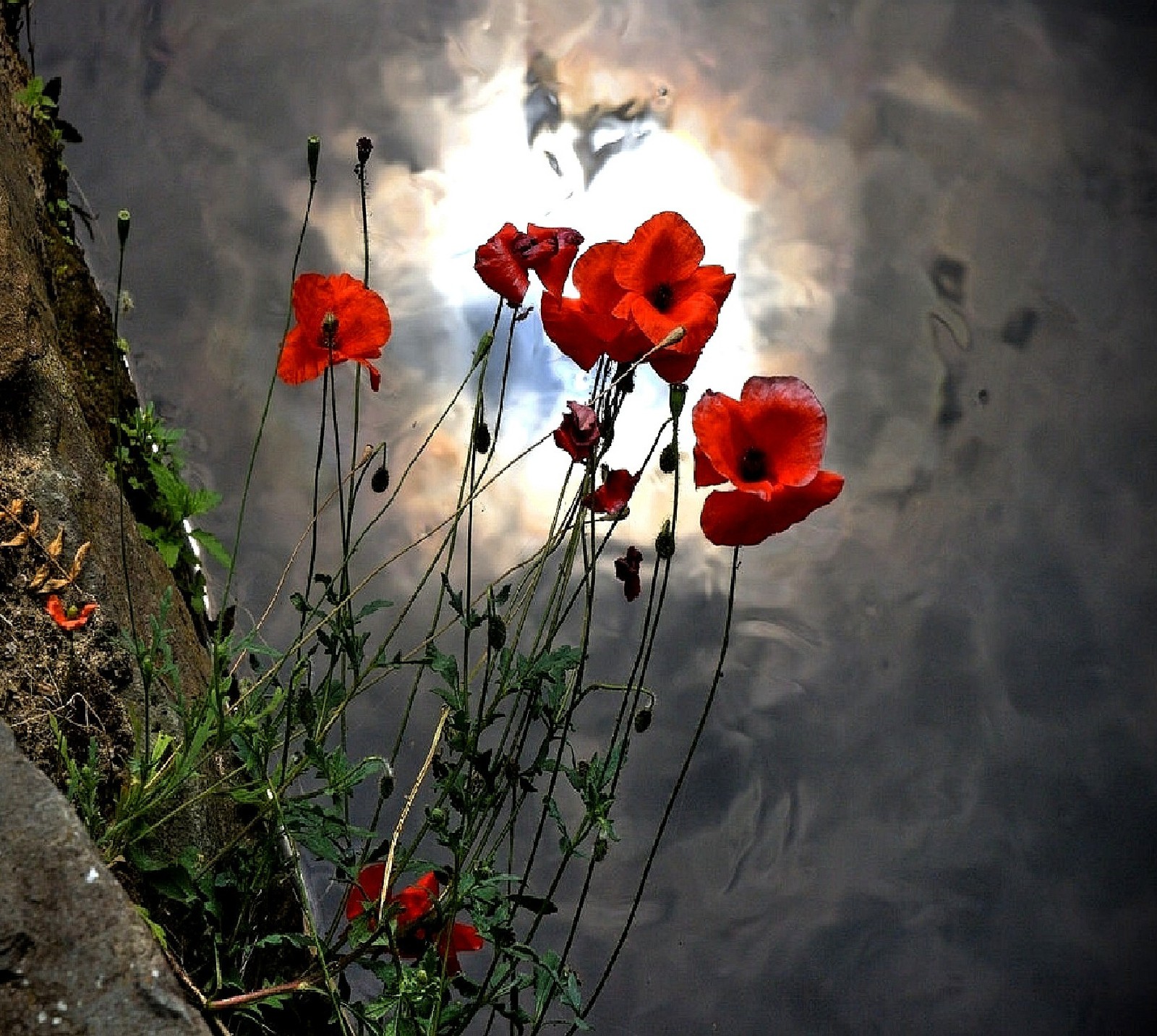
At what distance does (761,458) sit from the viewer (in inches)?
34.7

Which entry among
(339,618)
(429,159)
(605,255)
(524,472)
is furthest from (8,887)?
(429,159)

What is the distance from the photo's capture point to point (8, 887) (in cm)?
75

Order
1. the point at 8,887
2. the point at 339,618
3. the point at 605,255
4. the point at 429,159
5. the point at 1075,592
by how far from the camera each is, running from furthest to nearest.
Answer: the point at 429,159, the point at 1075,592, the point at 339,618, the point at 605,255, the point at 8,887

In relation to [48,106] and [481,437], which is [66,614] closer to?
[481,437]

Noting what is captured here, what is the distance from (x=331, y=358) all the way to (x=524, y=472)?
2.92 feet

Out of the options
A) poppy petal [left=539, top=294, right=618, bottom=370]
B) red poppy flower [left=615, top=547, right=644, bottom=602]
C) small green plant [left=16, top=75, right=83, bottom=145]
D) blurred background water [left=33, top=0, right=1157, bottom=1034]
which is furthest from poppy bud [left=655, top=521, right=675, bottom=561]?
small green plant [left=16, top=75, right=83, bottom=145]

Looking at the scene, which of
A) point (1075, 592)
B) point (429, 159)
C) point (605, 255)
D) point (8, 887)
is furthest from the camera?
point (429, 159)

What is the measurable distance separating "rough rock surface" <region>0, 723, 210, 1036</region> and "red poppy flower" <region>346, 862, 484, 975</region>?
0.27 metres

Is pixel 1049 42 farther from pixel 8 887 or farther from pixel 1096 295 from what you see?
pixel 8 887

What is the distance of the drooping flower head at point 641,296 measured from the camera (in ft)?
3.03

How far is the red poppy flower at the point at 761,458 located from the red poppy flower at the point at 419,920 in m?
0.41

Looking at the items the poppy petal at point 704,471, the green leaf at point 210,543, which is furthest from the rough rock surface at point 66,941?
the green leaf at point 210,543

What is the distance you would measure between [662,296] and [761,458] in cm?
15

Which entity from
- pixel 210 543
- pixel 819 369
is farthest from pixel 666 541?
pixel 819 369
